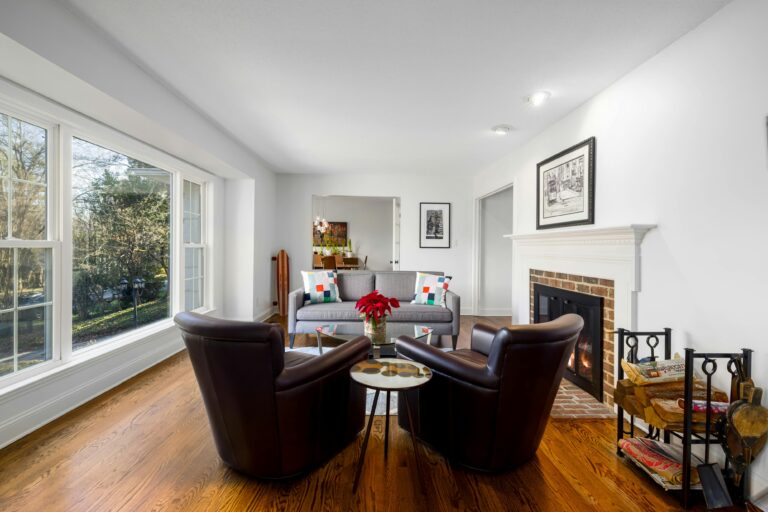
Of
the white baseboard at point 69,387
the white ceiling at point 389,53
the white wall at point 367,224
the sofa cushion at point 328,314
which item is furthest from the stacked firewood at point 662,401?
the white wall at point 367,224

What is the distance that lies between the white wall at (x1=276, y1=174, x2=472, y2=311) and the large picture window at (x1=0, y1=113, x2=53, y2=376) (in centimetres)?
365

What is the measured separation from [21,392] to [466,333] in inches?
164

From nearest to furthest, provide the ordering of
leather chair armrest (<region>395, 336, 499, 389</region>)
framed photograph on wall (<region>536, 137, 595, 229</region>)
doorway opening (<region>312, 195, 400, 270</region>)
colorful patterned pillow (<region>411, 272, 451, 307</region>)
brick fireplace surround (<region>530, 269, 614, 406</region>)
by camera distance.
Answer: leather chair armrest (<region>395, 336, 499, 389</region>)
brick fireplace surround (<region>530, 269, 614, 406</region>)
framed photograph on wall (<region>536, 137, 595, 229</region>)
colorful patterned pillow (<region>411, 272, 451, 307</region>)
doorway opening (<region>312, 195, 400, 270</region>)

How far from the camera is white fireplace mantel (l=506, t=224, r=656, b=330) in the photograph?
2.30 m

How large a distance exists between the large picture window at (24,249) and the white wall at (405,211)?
12.0 ft

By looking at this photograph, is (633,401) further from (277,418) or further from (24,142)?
(24,142)

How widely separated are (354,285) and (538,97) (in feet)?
9.55

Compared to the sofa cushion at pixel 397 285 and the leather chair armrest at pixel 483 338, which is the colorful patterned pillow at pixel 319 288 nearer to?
the sofa cushion at pixel 397 285

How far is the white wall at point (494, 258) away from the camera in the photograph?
5.95m

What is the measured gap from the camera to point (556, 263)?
3.22 m

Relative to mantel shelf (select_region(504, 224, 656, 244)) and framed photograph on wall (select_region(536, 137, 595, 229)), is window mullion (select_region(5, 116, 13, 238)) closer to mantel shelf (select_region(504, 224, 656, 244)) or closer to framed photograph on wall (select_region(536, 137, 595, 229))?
mantel shelf (select_region(504, 224, 656, 244))

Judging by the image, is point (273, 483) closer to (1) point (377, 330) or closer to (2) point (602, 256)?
(1) point (377, 330)

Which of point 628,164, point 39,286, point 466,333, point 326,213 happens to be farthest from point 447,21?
point 326,213

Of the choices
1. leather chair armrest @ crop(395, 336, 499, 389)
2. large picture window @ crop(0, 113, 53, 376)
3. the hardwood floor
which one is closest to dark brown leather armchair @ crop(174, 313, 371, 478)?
the hardwood floor
